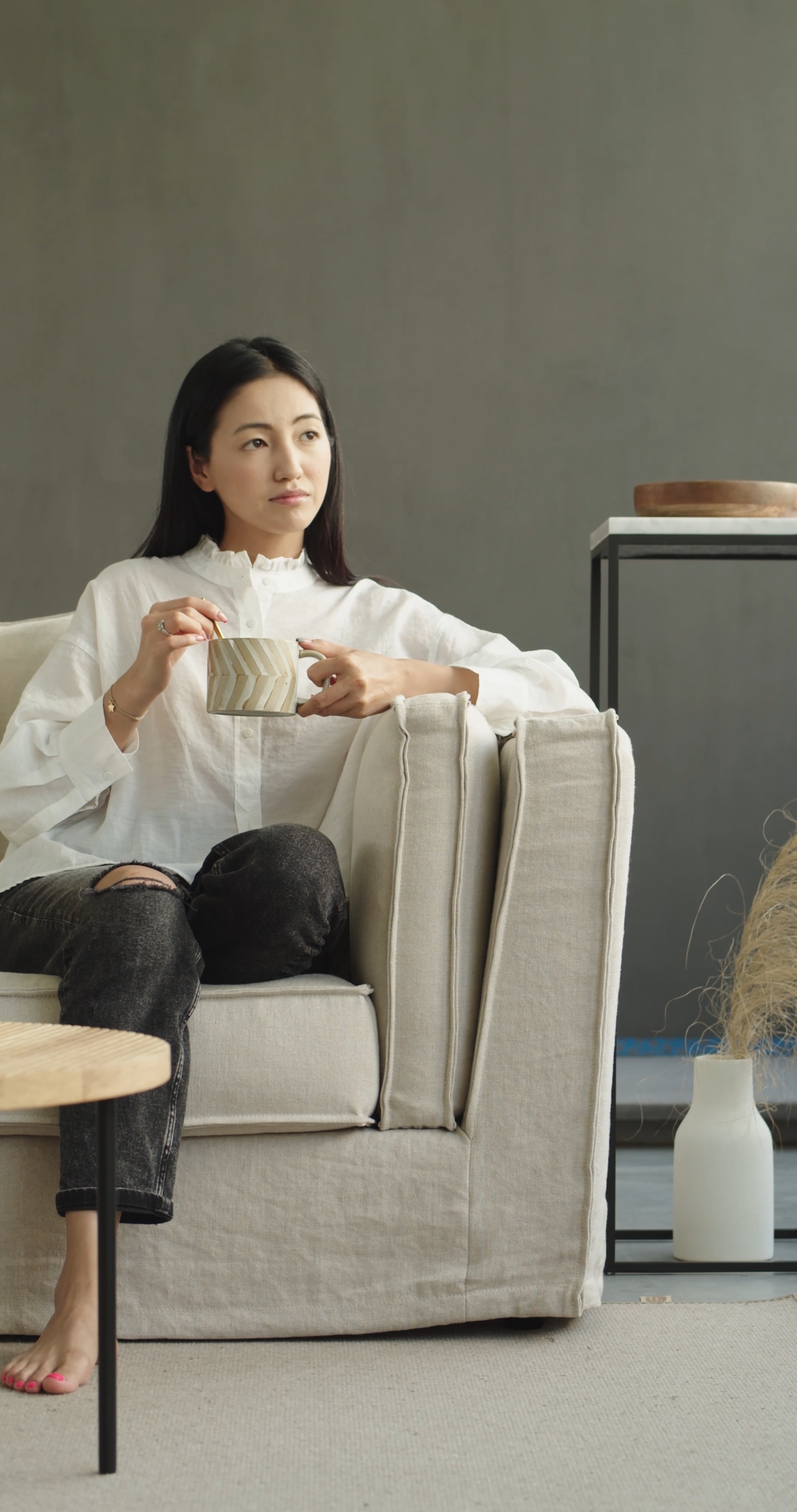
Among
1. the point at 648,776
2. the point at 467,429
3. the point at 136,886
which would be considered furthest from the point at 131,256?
the point at 136,886

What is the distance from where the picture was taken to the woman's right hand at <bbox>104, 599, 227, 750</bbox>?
159 centimetres

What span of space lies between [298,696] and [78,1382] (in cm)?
79

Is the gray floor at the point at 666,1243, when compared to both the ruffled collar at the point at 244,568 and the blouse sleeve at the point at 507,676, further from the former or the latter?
the ruffled collar at the point at 244,568

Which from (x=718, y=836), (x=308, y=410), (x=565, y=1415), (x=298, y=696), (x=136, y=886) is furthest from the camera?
(x=718, y=836)

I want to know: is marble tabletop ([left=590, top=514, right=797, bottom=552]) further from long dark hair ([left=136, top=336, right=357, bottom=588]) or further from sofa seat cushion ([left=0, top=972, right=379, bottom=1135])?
sofa seat cushion ([left=0, top=972, right=379, bottom=1135])

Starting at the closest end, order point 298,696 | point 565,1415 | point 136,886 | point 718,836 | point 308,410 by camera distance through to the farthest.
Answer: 1. point 565,1415
2. point 136,886
3. point 298,696
4. point 308,410
5. point 718,836

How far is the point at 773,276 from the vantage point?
320 centimetres

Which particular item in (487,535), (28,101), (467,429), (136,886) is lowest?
(136,886)

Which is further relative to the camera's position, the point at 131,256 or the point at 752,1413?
the point at 131,256

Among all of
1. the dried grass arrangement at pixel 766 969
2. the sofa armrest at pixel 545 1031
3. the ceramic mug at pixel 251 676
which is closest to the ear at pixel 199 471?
the ceramic mug at pixel 251 676

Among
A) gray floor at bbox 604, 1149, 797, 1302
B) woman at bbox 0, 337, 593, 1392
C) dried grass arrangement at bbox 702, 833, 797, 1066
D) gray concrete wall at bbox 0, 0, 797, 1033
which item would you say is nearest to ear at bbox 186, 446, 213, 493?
woman at bbox 0, 337, 593, 1392

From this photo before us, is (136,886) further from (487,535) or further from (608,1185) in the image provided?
(487,535)

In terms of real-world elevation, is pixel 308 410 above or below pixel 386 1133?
above

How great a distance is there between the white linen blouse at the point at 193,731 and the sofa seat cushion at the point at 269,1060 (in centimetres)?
29
